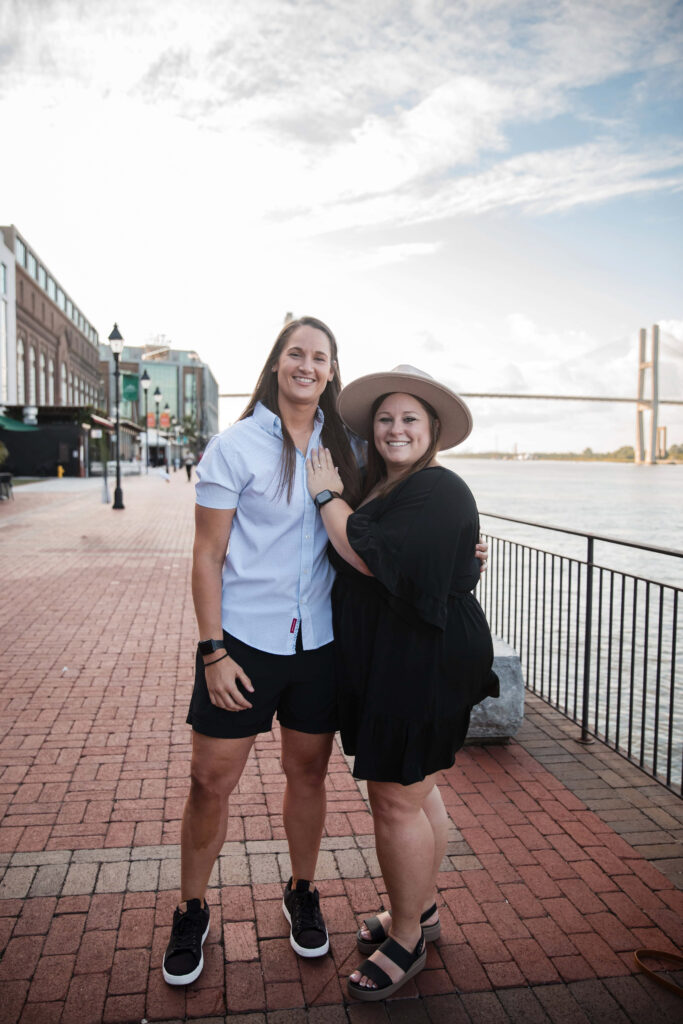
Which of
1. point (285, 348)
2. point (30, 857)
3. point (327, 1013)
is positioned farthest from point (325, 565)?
point (30, 857)

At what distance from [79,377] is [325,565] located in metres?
79.7

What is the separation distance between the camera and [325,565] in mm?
2408

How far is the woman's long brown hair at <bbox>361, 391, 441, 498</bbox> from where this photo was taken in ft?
7.55

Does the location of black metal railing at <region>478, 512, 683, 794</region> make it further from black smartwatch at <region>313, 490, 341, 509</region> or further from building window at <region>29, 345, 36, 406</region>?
building window at <region>29, 345, 36, 406</region>

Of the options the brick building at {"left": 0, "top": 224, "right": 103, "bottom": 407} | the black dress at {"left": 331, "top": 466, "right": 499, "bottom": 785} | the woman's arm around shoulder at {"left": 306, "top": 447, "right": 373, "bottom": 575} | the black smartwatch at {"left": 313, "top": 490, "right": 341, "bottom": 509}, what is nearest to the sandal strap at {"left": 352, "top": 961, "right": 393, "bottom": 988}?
the black dress at {"left": 331, "top": 466, "right": 499, "bottom": 785}

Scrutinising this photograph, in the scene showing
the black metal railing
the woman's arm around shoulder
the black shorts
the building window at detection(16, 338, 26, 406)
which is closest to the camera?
the woman's arm around shoulder

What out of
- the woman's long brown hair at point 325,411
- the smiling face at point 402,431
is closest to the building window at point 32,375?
the woman's long brown hair at point 325,411

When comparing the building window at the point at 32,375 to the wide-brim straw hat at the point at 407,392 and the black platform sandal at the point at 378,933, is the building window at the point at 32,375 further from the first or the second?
the black platform sandal at the point at 378,933

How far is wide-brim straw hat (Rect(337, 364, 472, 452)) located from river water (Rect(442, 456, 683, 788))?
166 centimetres

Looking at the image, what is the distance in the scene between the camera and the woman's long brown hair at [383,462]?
2.30 m

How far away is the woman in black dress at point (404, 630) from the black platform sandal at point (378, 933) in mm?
125

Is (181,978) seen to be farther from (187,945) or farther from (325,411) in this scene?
(325,411)

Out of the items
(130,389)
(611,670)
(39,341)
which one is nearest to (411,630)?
(611,670)

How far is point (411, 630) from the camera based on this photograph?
2205 mm
